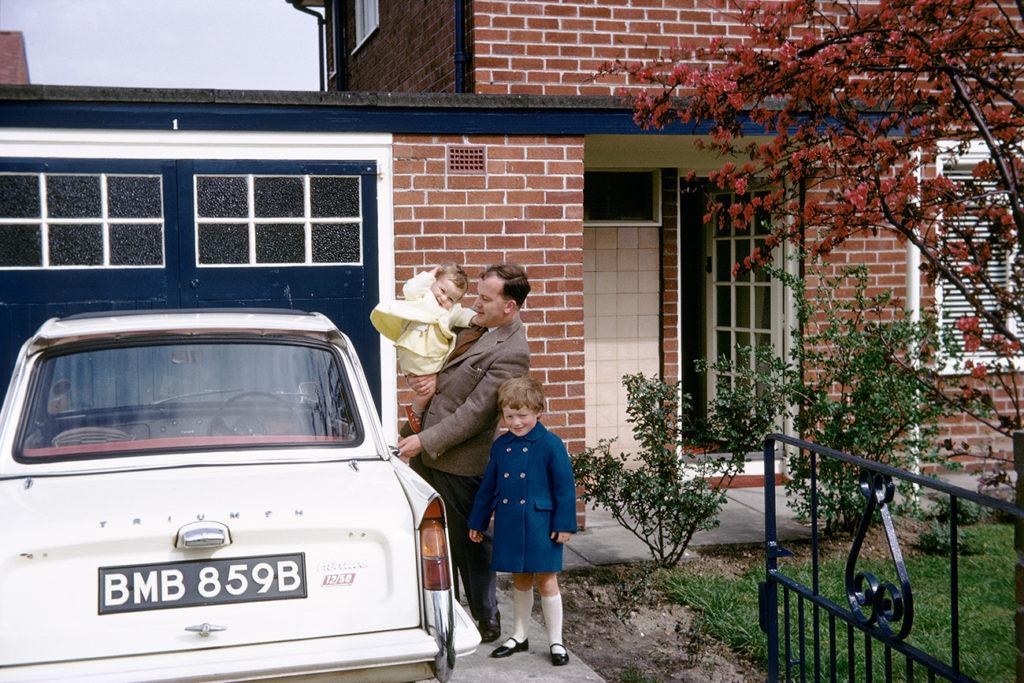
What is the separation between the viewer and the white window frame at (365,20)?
13.1 metres

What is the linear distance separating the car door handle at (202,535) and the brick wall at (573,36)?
5919 mm

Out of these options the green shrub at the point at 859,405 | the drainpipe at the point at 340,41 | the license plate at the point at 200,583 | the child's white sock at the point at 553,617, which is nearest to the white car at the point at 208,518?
the license plate at the point at 200,583

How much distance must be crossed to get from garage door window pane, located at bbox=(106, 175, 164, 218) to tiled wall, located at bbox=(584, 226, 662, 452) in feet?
12.9

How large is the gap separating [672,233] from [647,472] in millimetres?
3700

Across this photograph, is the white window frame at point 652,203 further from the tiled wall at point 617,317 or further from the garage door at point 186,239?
the garage door at point 186,239

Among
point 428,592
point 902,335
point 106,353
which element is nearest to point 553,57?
point 902,335

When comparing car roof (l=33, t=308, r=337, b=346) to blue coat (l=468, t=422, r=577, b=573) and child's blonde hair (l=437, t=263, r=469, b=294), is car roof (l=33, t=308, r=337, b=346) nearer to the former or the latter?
child's blonde hair (l=437, t=263, r=469, b=294)

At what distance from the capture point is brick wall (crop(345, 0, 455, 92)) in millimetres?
9766

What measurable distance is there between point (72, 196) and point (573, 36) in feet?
13.6

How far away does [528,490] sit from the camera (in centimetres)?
496

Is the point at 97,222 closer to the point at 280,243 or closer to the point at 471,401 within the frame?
the point at 280,243

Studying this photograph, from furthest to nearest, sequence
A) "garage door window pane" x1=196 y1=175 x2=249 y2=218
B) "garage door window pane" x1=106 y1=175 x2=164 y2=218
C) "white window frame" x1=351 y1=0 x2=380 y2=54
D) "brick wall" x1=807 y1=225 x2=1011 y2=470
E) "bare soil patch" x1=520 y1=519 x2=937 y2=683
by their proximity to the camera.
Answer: "white window frame" x1=351 y1=0 x2=380 y2=54 → "brick wall" x1=807 y1=225 x2=1011 y2=470 → "garage door window pane" x1=196 y1=175 x2=249 y2=218 → "garage door window pane" x1=106 y1=175 x2=164 y2=218 → "bare soil patch" x1=520 y1=519 x2=937 y2=683

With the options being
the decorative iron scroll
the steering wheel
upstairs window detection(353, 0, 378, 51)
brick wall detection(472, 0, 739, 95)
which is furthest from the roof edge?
Answer: upstairs window detection(353, 0, 378, 51)

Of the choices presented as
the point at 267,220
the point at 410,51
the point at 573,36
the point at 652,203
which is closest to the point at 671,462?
the point at 267,220
